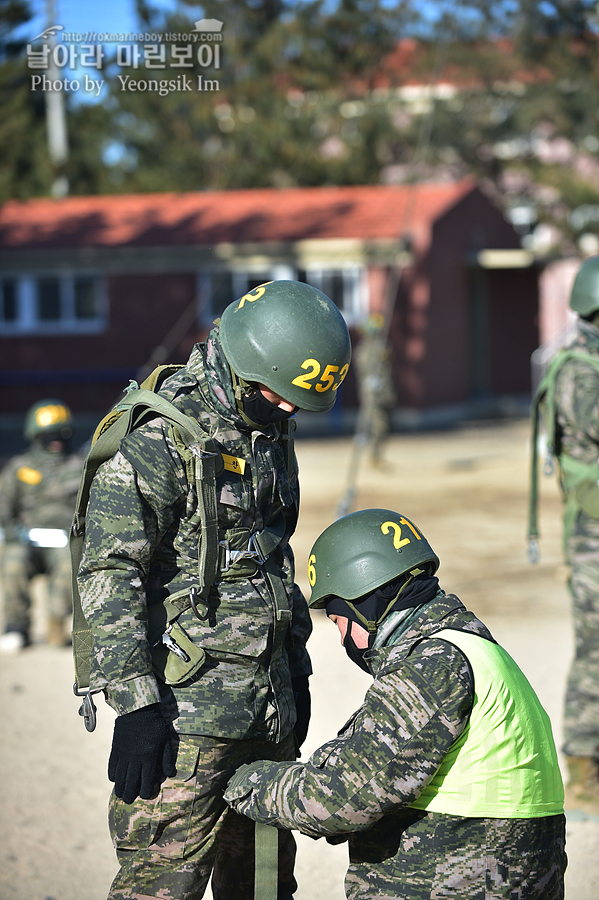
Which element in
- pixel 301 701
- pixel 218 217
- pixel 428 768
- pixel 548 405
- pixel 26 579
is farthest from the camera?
pixel 218 217

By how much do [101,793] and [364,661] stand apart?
2.72 meters

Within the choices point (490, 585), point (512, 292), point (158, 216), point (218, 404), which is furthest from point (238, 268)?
point (218, 404)

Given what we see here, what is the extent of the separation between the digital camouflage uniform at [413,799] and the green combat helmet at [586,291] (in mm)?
2588

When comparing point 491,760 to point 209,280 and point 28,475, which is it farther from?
point 209,280

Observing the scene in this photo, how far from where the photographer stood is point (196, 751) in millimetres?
2639

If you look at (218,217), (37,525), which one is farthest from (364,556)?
(218,217)

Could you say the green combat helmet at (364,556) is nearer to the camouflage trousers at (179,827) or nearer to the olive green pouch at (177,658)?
the olive green pouch at (177,658)

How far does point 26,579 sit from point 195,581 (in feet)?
15.1

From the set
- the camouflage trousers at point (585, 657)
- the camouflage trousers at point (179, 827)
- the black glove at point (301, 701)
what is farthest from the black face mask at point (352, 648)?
the camouflage trousers at point (585, 657)

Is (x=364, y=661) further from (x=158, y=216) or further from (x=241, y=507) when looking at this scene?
(x=158, y=216)

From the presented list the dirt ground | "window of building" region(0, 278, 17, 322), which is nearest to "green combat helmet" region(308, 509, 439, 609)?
the dirt ground

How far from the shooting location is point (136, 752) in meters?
2.52

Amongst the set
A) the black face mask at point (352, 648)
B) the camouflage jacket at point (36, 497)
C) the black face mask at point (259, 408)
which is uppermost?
the black face mask at point (259, 408)

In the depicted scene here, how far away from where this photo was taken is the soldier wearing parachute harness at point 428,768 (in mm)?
2275
